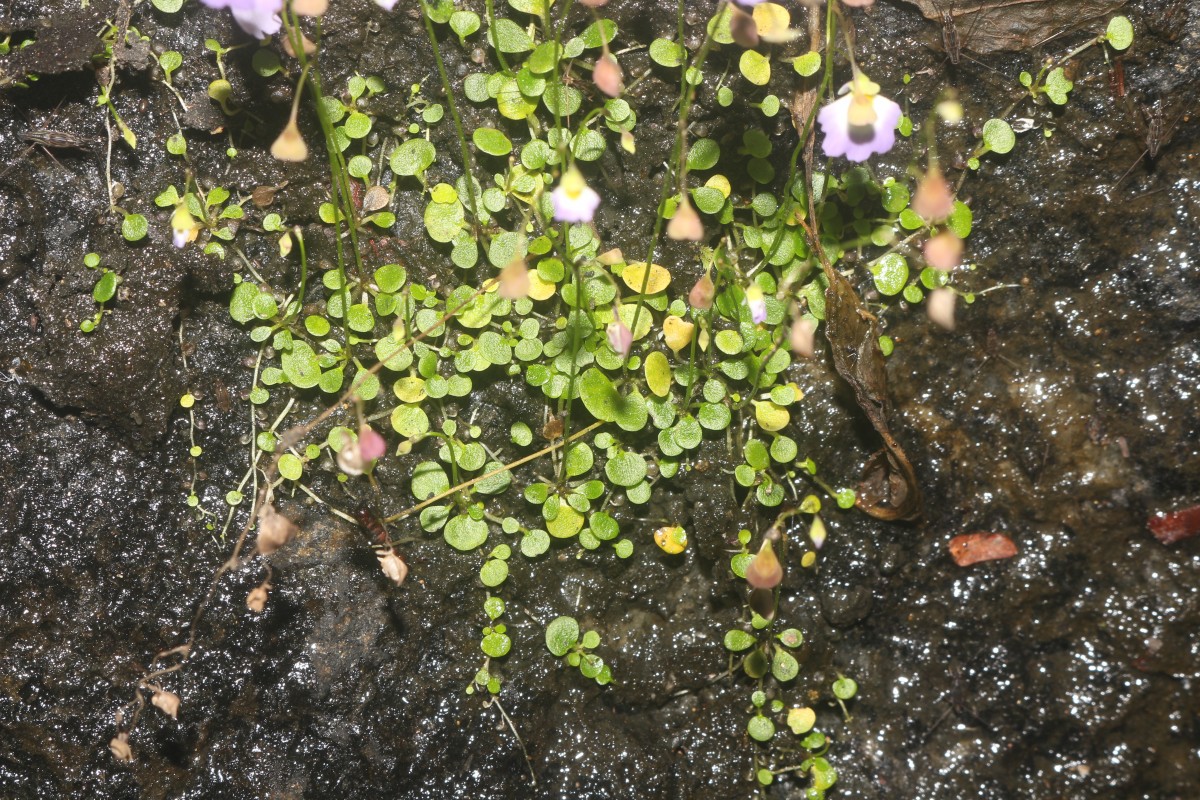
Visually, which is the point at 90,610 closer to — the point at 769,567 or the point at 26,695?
the point at 26,695

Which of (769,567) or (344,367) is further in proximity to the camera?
(344,367)

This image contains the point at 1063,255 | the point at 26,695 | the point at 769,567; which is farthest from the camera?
the point at 1063,255

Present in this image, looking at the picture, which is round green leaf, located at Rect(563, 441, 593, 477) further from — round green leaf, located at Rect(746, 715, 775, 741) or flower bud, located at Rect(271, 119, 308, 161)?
flower bud, located at Rect(271, 119, 308, 161)

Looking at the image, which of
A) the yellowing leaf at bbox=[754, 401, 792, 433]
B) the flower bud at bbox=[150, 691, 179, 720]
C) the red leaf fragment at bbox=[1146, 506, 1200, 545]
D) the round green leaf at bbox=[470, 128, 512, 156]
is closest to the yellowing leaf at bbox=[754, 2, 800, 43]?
the round green leaf at bbox=[470, 128, 512, 156]

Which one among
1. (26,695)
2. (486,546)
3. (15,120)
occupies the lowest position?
(26,695)

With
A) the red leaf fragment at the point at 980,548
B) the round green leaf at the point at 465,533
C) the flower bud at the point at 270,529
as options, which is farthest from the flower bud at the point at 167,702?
the red leaf fragment at the point at 980,548

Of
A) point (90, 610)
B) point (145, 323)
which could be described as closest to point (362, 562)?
point (90, 610)

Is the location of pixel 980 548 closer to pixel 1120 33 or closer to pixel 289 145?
pixel 1120 33

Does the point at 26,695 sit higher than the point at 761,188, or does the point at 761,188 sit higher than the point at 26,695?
the point at 761,188
